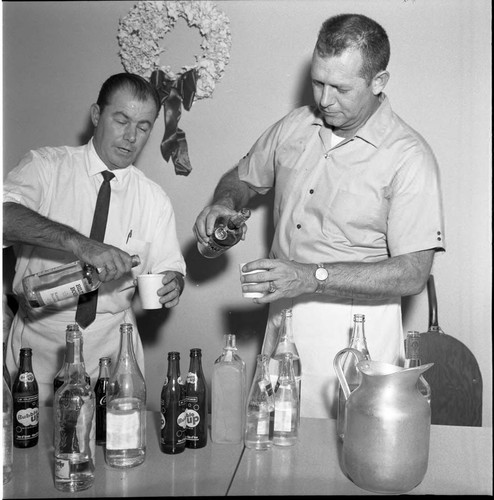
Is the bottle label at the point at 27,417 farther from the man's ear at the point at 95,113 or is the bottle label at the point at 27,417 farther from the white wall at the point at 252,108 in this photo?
the man's ear at the point at 95,113

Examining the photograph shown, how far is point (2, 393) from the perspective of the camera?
1242mm

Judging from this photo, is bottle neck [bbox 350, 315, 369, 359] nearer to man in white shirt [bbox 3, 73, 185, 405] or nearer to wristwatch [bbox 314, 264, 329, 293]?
wristwatch [bbox 314, 264, 329, 293]

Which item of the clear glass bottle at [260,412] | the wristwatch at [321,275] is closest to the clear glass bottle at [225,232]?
the wristwatch at [321,275]

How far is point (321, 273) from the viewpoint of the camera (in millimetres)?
1622

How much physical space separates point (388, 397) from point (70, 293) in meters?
0.82

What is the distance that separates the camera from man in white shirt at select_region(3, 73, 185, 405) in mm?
1921

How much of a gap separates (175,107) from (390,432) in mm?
1401

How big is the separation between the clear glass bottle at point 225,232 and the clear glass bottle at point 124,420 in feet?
1.53

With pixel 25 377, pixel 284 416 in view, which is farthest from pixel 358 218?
pixel 25 377

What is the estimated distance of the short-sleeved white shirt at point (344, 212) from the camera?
5.75ft

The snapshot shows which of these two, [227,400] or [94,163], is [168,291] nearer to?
[227,400]

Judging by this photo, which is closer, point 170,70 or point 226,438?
point 226,438

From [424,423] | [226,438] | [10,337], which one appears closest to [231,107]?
[10,337]

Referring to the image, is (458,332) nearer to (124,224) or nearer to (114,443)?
(124,224)
